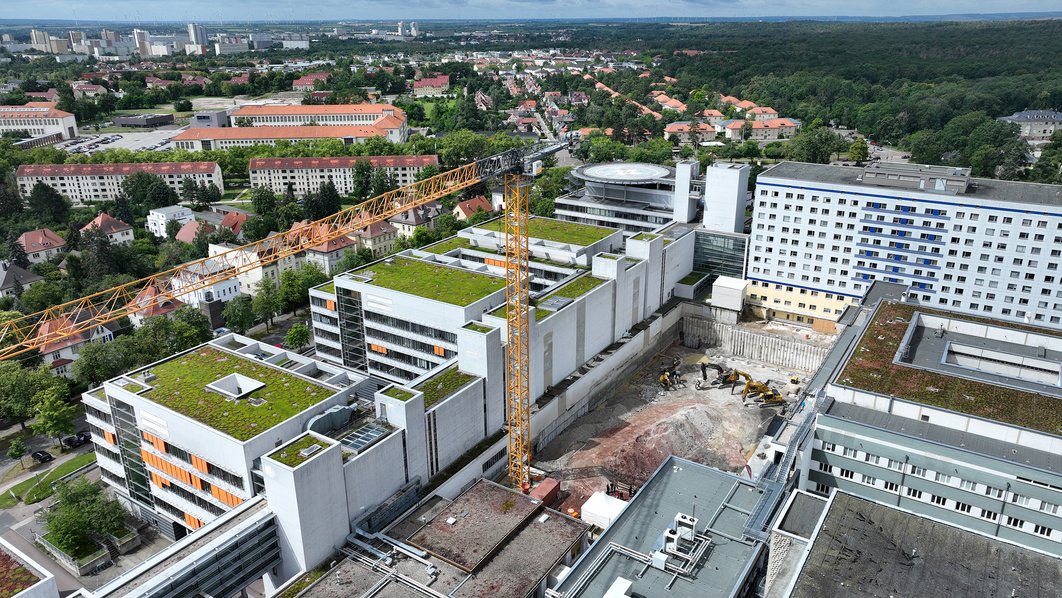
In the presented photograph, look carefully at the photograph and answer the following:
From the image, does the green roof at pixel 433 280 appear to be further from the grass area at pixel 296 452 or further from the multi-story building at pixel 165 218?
the multi-story building at pixel 165 218

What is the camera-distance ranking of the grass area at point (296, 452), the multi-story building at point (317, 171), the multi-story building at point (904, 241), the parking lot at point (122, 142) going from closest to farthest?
the grass area at point (296, 452) → the multi-story building at point (904, 241) → the multi-story building at point (317, 171) → the parking lot at point (122, 142)

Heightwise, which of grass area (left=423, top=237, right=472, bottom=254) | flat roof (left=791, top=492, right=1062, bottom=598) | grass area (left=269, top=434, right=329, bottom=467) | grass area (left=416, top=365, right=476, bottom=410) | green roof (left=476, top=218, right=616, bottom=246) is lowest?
flat roof (left=791, top=492, right=1062, bottom=598)

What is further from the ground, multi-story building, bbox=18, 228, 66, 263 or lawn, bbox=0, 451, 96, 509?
multi-story building, bbox=18, 228, 66, 263

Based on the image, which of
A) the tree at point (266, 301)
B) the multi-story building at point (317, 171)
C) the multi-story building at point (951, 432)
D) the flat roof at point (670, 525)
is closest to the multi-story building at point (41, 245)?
the multi-story building at point (317, 171)

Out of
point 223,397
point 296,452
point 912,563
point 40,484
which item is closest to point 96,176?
point 40,484

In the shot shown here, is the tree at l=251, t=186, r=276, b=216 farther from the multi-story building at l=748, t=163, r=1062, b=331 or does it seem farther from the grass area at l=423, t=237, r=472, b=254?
the multi-story building at l=748, t=163, r=1062, b=331

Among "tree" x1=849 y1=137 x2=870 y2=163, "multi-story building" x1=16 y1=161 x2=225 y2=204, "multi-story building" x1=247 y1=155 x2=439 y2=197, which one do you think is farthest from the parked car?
"tree" x1=849 y1=137 x2=870 y2=163
